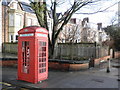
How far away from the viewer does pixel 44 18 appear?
11219 mm

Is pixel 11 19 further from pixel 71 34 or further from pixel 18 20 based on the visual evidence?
pixel 71 34

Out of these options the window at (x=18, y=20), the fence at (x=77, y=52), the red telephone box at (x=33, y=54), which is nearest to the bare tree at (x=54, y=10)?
the fence at (x=77, y=52)

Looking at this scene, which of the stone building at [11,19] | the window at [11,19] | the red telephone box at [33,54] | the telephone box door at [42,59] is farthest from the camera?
the window at [11,19]

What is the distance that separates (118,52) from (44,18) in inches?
547

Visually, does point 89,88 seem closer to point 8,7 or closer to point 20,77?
point 20,77

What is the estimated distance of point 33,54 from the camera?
232 inches

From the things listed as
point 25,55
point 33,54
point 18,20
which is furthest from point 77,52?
point 18,20

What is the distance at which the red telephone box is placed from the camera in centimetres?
588

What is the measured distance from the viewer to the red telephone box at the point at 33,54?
19.3 feet

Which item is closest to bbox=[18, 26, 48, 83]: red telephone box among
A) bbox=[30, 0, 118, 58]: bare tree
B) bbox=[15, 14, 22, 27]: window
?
bbox=[30, 0, 118, 58]: bare tree

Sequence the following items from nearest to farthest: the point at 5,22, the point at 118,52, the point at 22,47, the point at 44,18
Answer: the point at 22,47 → the point at 44,18 → the point at 118,52 → the point at 5,22

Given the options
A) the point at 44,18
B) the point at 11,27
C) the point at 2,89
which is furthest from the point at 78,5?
the point at 11,27

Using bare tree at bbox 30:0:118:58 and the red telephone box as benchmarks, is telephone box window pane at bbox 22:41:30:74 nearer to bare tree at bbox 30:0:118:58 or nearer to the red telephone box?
the red telephone box

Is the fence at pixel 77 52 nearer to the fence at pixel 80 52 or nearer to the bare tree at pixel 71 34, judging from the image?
the fence at pixel 80 52
